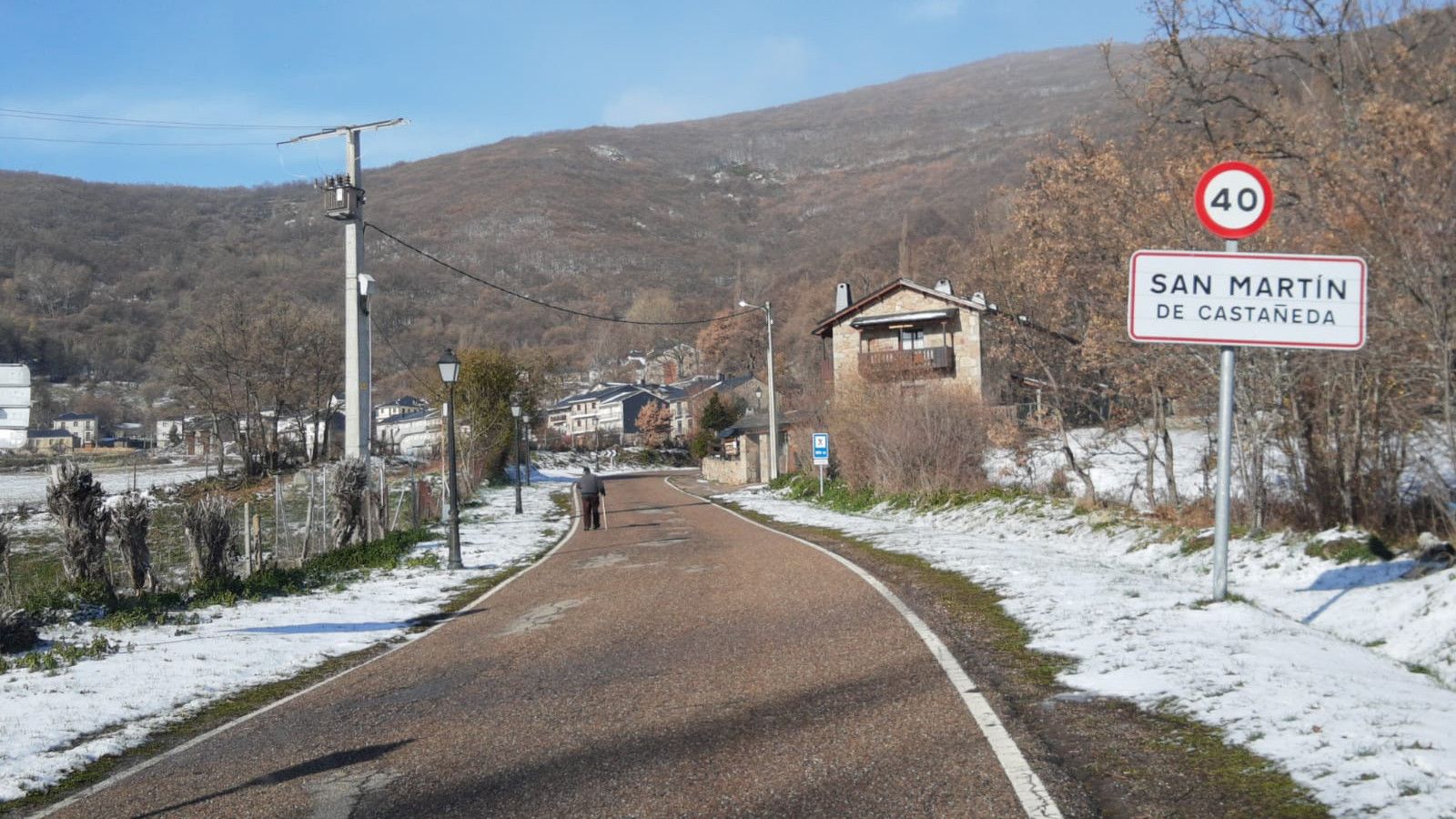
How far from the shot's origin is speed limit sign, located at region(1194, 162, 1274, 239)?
26.1 feet

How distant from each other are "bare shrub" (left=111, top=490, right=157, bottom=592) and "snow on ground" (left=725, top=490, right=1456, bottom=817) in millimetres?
9858

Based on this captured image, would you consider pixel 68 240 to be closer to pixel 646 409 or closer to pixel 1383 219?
pixel 646 409

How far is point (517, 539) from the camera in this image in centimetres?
2355

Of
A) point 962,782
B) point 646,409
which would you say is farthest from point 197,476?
point 646,409

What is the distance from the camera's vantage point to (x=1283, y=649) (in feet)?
22.9

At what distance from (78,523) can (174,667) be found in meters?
4.18

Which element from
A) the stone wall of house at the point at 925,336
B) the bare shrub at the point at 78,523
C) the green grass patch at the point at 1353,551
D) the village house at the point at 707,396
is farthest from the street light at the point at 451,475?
the village house at the point at 707,396

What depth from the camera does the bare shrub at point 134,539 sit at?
41.1 ft

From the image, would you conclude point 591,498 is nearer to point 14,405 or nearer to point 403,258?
point 14,405

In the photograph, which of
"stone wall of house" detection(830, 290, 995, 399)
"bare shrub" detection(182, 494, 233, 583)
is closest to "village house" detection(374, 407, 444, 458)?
"stone wall of house" detection(830, 290, 995, 399)

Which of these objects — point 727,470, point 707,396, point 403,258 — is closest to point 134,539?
point 727,470

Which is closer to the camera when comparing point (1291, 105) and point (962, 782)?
point (962, 782)

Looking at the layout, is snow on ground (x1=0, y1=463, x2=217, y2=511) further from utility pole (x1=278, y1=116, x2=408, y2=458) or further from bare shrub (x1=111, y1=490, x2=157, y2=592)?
bare shrub (x1=111, y1=490, x2=157, y2=592)

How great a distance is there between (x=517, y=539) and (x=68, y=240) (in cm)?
12151
